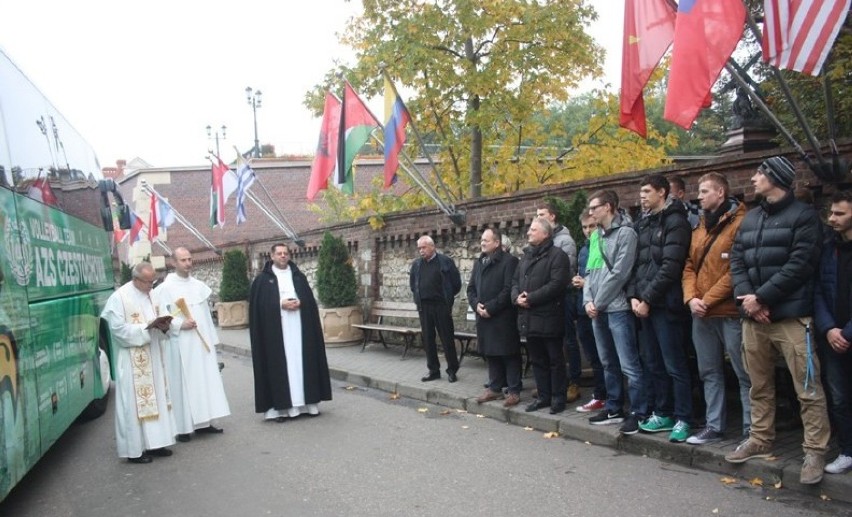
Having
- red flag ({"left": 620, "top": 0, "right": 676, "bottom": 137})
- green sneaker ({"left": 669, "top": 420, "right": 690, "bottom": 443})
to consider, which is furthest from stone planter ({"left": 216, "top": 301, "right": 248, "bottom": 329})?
green sneaker ({"left": 669, "top": 420, "right": 690, "bottom": 443})

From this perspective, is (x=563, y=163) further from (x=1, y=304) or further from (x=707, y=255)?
(x=1, y=304)

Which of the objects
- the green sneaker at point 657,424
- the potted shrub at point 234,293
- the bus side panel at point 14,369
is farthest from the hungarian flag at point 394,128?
the potted shrub at point 234,293

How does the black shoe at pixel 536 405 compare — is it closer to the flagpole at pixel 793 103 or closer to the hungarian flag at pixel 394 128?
the flagpole at pixel 793 103

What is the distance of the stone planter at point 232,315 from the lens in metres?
21.6

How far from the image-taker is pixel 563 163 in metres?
17.7

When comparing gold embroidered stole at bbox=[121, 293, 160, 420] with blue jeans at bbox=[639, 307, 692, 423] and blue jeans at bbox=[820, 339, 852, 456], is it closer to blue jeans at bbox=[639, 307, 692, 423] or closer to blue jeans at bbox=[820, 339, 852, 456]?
blue jeans at bbox=[639, 307, 692, 423]

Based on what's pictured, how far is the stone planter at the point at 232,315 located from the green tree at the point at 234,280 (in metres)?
0.26

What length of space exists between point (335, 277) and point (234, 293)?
7.73 metres

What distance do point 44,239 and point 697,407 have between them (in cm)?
629

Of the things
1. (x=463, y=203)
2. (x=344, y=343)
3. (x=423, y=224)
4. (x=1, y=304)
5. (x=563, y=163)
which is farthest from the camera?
(x=563, y=163)

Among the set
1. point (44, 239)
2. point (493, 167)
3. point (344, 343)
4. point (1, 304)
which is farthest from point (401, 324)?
point (1, 304)

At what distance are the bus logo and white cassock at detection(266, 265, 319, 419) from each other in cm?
338

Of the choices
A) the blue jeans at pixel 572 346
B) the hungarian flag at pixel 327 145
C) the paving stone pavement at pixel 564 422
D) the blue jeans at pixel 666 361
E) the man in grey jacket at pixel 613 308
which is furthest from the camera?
the hungarian flag at pixel 327 145

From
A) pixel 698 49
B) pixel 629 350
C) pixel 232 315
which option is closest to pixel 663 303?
pixel 629 350
